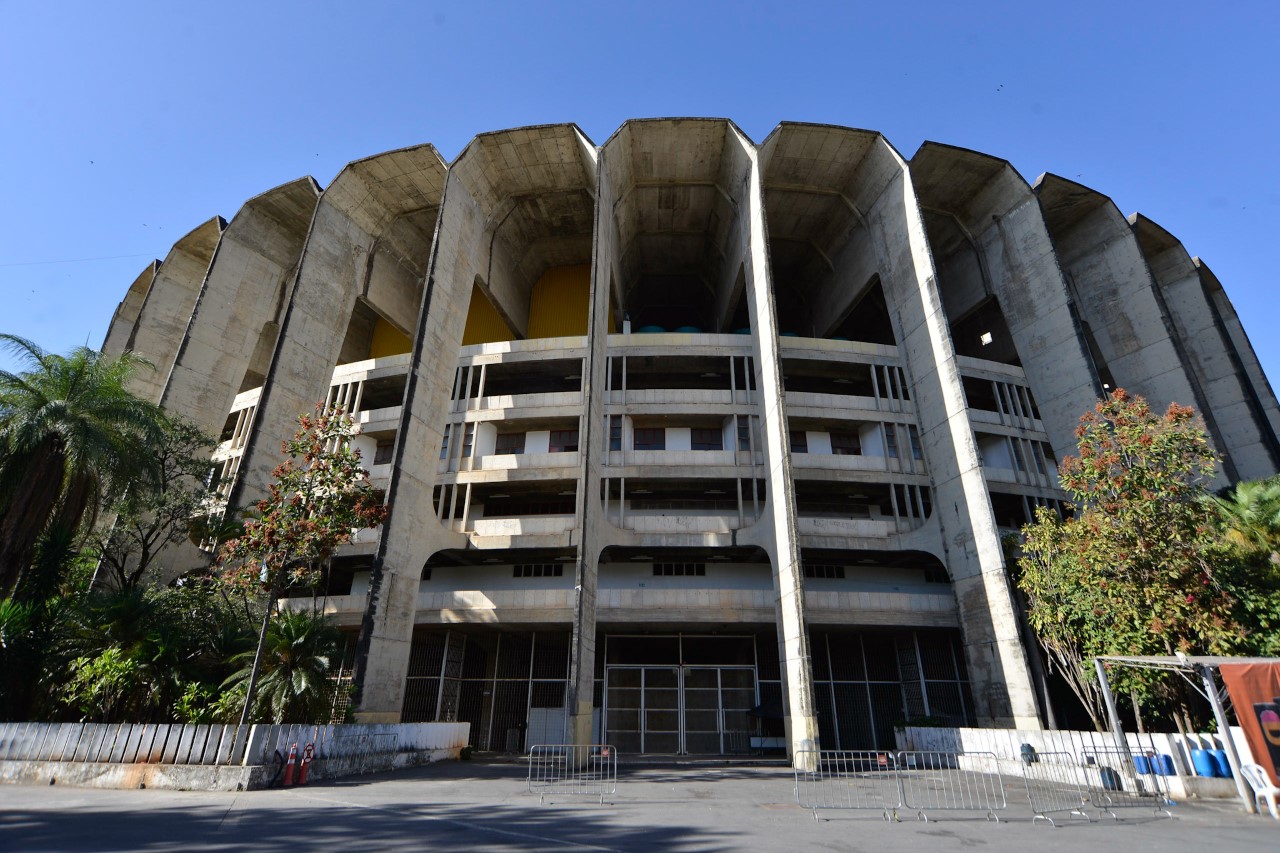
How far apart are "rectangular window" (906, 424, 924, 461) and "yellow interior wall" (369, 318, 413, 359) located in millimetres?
27037

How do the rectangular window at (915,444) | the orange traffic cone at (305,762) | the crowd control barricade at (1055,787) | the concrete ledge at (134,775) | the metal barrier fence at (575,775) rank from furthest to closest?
the rectangular window at (915,444) → the metal barrier fence at (575,775) → the orange traffic cone at (305,762) → the concrete ledge at (134,775) → the crowd control barricade at (1055,787)

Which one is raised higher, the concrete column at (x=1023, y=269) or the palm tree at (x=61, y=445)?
the concrete column at (x=1023, y=269)

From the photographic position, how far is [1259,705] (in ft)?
35.2

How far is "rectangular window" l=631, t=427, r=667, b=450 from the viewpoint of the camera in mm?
29672

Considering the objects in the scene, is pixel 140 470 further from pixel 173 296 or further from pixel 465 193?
pixel 173 296

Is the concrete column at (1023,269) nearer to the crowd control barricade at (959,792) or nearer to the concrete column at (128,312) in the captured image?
the crowd control barricade at (959,792)

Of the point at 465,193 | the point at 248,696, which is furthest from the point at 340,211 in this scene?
the point at 248,696

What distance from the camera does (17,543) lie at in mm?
16297

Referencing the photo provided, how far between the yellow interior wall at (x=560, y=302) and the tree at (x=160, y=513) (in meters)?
18.2

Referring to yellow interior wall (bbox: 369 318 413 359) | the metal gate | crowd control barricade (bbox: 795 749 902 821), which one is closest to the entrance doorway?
the metal gate

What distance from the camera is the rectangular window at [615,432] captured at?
93.3 ft

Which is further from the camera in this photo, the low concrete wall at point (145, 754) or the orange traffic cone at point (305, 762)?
the orange traffic cone at point (305, 762)

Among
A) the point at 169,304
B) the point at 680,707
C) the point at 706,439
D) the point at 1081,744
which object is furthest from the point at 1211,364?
the point at 169,304

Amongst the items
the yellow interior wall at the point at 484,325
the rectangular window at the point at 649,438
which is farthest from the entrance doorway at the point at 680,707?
the yellow interior wall at the point at 484,325
